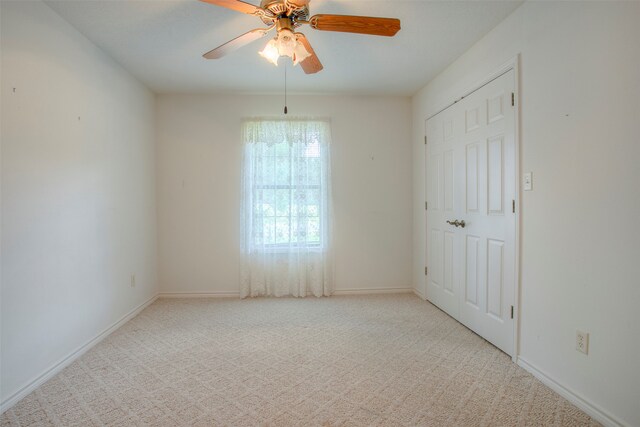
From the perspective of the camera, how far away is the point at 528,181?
6.31ft

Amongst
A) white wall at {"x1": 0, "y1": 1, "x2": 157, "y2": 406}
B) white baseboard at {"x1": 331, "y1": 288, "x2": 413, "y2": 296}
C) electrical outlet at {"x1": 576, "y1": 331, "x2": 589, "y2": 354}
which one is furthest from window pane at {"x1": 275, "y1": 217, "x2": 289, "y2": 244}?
electrical outlet at {"x1": 576, "y1": 331, "x2": 589, "y2": 354}

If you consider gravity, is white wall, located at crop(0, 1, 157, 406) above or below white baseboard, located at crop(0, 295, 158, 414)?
above

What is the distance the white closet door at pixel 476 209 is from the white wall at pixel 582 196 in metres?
0.15

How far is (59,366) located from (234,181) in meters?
2.20

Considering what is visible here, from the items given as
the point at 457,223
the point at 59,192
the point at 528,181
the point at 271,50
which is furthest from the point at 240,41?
the point at 457,223

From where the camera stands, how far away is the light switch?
191cm

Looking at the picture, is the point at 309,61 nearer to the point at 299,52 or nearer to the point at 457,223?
the point at 299,52

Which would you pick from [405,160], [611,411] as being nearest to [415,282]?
[405,160]

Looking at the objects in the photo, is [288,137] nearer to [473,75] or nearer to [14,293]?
[473,75]

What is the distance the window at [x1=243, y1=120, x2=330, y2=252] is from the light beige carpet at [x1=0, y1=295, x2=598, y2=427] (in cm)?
103

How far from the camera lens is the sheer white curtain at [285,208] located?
3471mm

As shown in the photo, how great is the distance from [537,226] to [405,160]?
6.48 feet

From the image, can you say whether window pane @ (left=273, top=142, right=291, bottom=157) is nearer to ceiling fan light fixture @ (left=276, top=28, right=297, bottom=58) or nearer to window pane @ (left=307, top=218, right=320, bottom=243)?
window pane @ (left=307, top=218, right=320, bottom=243)

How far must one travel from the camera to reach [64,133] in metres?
2.07
